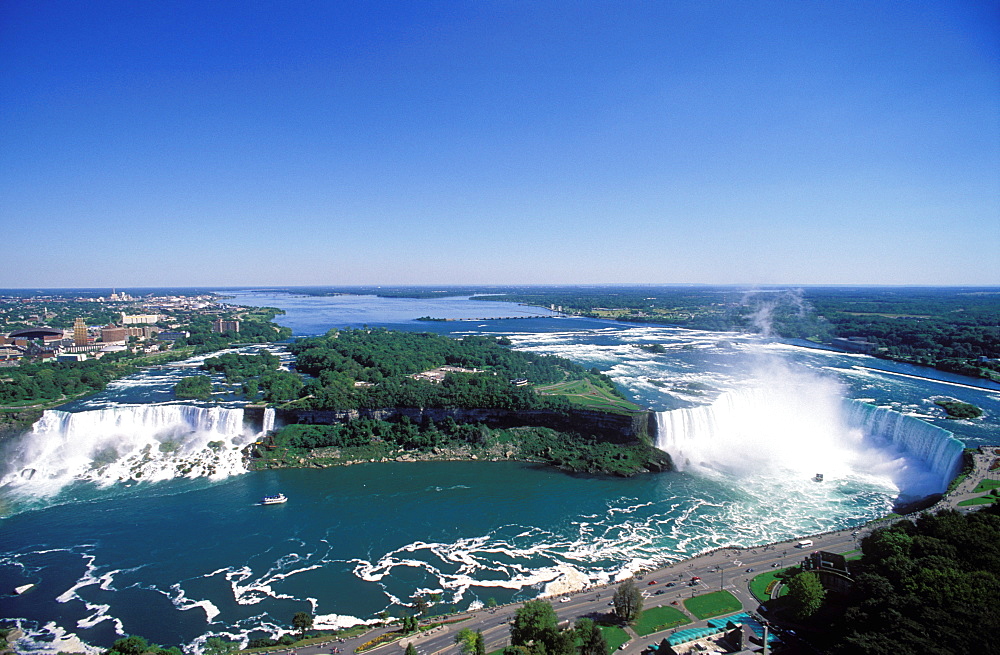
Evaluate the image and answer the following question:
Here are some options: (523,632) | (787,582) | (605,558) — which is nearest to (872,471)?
(787,582)

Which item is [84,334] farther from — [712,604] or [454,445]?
[712,604]

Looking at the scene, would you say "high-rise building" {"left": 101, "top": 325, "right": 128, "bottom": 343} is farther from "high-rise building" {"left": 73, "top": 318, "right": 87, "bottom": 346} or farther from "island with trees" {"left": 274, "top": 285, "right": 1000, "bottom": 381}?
"island with trees" {"left": 274, "top": 285, "right": 1000, "bottom": 381}

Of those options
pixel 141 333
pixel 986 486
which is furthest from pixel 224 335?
pixel 986 486

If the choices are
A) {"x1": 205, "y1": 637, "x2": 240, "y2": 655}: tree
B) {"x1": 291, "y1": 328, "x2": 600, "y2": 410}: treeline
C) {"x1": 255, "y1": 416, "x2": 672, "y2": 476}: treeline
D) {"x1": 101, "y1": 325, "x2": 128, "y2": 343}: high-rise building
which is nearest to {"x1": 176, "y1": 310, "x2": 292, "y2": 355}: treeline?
{"x1": 101, "y1": 325, "x2": 128, "y2": 343}: high-rise building

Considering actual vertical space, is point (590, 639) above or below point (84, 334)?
below

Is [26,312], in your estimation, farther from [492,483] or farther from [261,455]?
[492,483]
